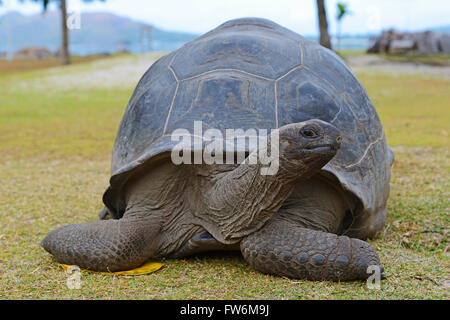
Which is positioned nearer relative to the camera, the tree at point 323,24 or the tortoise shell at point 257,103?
the tortoise shell at point 257,103

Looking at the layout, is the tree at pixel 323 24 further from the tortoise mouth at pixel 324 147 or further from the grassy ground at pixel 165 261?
the tortoise mouth at pixel 324 147

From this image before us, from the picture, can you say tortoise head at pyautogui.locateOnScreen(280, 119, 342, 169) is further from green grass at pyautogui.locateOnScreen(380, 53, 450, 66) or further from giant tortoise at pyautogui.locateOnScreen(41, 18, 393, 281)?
green grass at pyautogui.locateOnScreen(380, 53, 450, 66)

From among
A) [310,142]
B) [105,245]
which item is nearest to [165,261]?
[105,245]

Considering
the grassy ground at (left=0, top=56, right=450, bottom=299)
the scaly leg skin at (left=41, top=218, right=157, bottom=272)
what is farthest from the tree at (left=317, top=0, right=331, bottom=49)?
the scaly leg skin at (left=41, top=218, right=157, bottom=272)

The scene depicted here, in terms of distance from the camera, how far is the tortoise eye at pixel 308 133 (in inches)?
85.9

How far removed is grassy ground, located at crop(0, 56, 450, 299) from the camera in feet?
7.76

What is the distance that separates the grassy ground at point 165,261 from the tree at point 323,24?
2.94 meters

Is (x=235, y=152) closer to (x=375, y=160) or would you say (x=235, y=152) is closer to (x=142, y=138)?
(x=142, y=138)

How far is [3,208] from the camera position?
413 centimetres

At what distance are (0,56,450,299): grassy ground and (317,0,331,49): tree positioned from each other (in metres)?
2.94

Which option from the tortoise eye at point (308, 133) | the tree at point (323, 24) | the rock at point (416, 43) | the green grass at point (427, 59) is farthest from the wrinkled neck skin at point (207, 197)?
the rock at point (416, 43)

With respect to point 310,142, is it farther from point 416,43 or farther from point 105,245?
point 416,43

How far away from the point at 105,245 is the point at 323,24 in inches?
454

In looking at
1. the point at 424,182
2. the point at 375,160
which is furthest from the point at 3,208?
the point at 424,182
